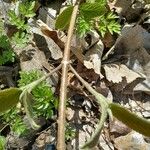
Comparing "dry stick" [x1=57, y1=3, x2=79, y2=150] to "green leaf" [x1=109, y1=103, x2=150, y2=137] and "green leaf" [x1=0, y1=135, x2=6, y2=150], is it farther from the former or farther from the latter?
"green leaf" [x1=0, y1=135, x2=6, y2=150]

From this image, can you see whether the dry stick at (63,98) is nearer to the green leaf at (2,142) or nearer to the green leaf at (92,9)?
the green leaf at (92,9)

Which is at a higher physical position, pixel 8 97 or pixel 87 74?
pixel 8 97

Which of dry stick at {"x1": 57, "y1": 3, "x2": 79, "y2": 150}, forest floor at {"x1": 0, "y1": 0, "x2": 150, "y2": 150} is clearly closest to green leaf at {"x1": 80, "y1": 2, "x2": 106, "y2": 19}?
dry stick at {"x1": 57, "y1": 3, "x2": 79, "y2": 150}

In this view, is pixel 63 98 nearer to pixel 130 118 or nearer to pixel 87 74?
pixel 130 118

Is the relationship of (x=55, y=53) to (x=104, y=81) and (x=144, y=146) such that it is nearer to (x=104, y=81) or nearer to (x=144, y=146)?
(x=104, y=81)

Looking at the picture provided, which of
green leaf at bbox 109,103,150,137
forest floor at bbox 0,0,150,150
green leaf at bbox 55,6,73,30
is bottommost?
forest floor at bbox 0,0,150,150

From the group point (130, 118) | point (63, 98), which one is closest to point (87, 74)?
point (63, 98)

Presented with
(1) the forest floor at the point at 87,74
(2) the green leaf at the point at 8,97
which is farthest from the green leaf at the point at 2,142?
(2) the green leaf at the point at 8,97
